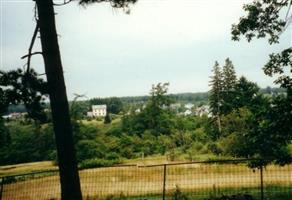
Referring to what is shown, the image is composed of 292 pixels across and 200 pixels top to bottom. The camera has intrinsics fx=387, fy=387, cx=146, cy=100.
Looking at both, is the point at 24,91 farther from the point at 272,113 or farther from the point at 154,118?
the point at 154,118

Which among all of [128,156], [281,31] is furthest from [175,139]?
[281,31]

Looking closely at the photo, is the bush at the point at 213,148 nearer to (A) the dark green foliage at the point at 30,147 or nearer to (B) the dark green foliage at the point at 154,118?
(B) the dark green foliage at the point at 154,118

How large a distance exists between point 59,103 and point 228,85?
81214 millimetres

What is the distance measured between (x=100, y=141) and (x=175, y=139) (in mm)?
14876

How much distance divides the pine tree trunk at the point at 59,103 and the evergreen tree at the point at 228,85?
247ft

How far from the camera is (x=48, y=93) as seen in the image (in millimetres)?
9008

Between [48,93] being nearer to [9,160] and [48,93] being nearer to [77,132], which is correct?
[77,132]

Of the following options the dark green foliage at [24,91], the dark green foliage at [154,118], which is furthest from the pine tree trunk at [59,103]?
the dark green foliage at [154,118]

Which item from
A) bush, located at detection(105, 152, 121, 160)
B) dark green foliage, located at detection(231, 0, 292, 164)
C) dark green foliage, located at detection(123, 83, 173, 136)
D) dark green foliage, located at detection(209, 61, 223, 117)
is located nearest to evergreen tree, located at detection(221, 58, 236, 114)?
dark green foliage, located at detection(209, 61, 223, 117)

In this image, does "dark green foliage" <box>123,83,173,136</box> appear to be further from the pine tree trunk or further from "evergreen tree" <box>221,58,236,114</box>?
Answer: the pine tree trunk

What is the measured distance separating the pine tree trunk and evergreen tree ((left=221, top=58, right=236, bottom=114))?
247 feet

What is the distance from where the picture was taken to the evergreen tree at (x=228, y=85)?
3284 inches

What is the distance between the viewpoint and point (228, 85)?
287 ft

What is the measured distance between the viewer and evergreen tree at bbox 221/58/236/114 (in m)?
83.4
